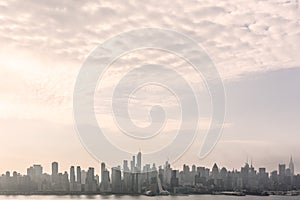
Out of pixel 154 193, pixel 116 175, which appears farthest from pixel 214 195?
pixel 116 175

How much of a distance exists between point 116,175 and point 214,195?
21433mm

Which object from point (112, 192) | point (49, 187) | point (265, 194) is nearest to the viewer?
point (112, 192)

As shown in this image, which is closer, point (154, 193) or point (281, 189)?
point (154, 193)

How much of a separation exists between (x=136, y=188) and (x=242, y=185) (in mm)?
28336

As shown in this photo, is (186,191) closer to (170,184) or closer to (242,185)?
(170,184)

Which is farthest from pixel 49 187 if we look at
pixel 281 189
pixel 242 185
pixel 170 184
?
pixel 281 189

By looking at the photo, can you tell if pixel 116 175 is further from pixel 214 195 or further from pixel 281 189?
pixel 281 189

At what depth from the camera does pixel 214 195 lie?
94.9m

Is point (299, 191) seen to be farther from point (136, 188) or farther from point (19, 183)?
point (19, 183)

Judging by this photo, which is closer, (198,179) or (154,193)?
(154,193)

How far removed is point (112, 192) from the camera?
82.6 meters

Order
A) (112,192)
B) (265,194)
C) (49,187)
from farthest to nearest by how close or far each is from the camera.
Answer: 1. (265,194)
2. (49,187)
3. (112,192)

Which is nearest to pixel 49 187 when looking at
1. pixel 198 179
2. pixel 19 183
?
pixel 19 183

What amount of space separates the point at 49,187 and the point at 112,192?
14070 mm
